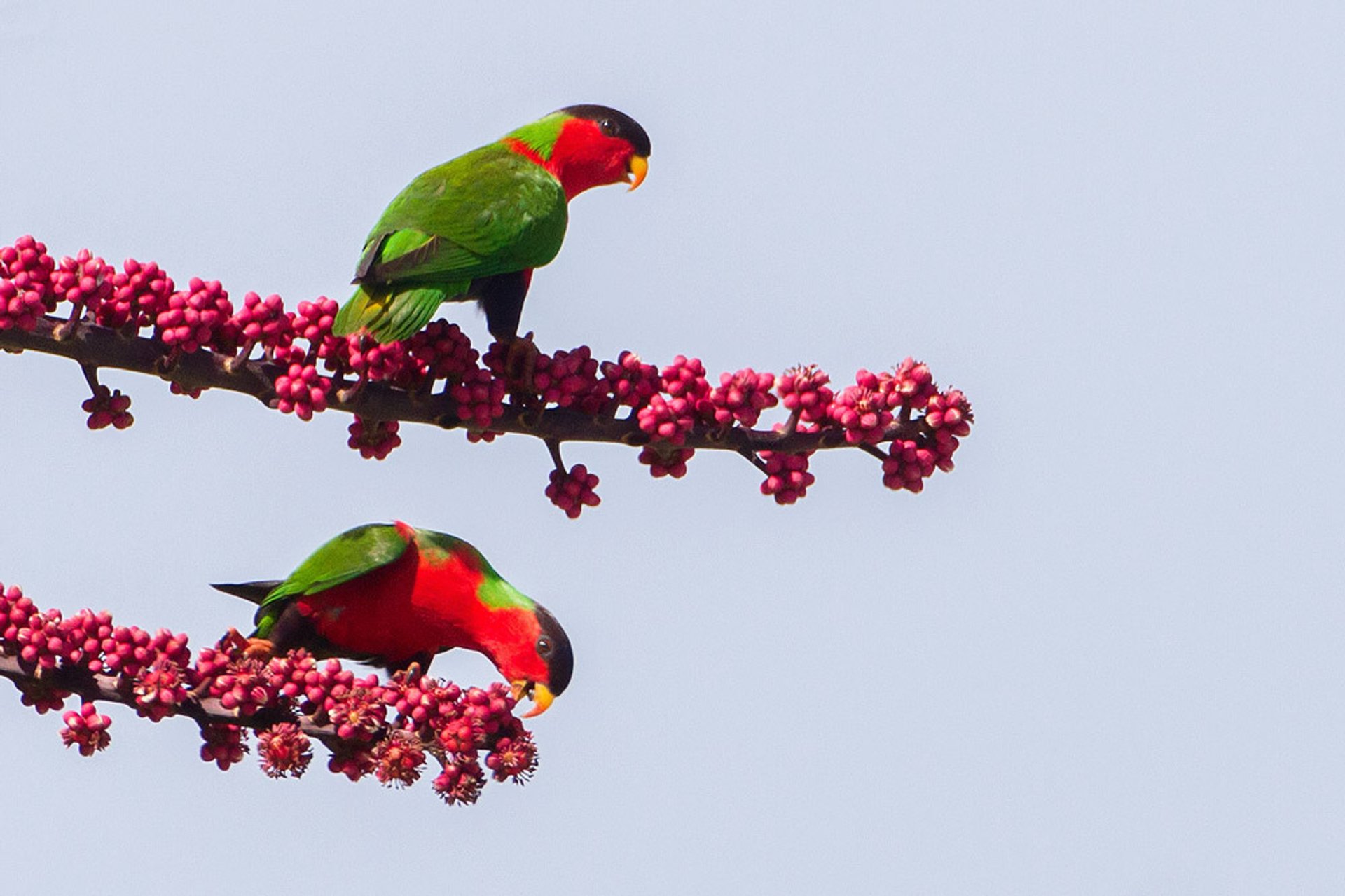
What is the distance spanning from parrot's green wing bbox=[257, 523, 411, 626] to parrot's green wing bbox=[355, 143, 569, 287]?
0.97m

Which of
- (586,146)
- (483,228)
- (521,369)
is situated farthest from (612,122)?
(521,369)

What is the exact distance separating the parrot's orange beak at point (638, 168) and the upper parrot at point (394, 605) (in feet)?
6.08

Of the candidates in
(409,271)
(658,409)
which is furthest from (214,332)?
(658,409)

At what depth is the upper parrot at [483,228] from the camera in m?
4.72

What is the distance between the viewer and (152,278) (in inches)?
176

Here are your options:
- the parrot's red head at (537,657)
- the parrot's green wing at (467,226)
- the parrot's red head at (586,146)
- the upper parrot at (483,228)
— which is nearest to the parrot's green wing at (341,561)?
the parrot's red head at (537,657)

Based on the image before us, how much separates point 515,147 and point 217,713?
103 inches

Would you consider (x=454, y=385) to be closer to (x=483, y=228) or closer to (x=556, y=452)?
(x=556, y=452)

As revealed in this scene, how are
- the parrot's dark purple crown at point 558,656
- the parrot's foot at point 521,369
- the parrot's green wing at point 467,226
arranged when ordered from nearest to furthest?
the parrot's foot at point 521,369 < the parrot's green wing at point 467,226 < the parrot's dark purple crown at point 558,656

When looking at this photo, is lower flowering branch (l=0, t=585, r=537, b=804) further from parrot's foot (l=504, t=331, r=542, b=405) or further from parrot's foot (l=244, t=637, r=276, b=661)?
parrot's foot (l=504, t=331, r=542, b=405)

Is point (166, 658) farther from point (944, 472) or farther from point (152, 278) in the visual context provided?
point (944, 472)

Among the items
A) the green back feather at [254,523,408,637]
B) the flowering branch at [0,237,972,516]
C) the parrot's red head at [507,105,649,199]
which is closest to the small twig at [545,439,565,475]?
the flowering branch at [0,237,972,516]

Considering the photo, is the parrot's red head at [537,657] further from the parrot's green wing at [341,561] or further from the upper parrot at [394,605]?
the parrot's green wing at [341,561]

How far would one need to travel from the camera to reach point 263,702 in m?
4.43
